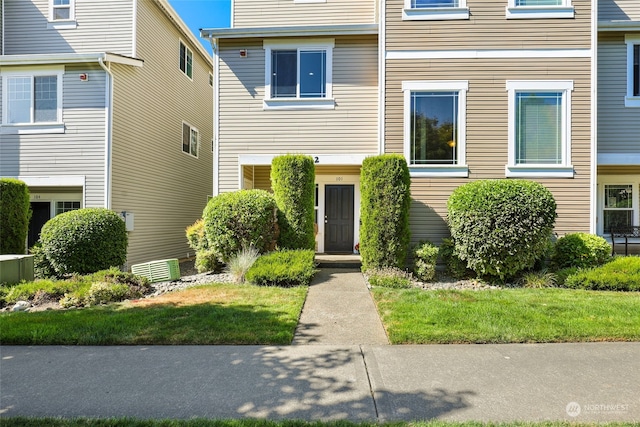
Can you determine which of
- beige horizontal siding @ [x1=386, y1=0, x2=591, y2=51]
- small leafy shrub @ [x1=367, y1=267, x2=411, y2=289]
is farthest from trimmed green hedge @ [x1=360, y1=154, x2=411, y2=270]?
beige horizontal siding @ [x1=386, y1=0, x2=591, y2=51]

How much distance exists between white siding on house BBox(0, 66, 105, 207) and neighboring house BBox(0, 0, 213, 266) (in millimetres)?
29

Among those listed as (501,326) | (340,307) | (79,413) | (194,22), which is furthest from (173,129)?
(501,326)

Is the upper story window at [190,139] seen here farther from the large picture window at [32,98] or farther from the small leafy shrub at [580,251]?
the small leafy shrub at [580,251]

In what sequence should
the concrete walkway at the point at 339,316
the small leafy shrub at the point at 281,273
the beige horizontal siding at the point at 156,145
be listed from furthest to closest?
the beige horizontal siding at the point at 156,145 < the small leafy shrub at the point at 281,273 < the concrete walkway at the point at 339,316

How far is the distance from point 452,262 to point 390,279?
5.93 ft

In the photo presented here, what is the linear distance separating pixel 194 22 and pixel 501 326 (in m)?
14.4

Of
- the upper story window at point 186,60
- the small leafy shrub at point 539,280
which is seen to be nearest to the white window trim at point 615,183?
the small leafy shrub at point 539,280

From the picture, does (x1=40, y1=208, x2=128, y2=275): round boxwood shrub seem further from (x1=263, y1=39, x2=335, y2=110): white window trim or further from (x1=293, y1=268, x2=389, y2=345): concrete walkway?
(x1=263, y1=39, x2=335, y2=110): white window trim

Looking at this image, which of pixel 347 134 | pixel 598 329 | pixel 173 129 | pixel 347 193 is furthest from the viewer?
pixel 173 129

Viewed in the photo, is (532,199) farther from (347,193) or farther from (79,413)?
(79,413)

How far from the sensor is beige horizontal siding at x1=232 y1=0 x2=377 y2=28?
10.5 meters

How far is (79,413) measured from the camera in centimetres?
285

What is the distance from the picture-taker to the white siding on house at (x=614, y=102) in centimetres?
929

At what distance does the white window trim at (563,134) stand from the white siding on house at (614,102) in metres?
1.96
